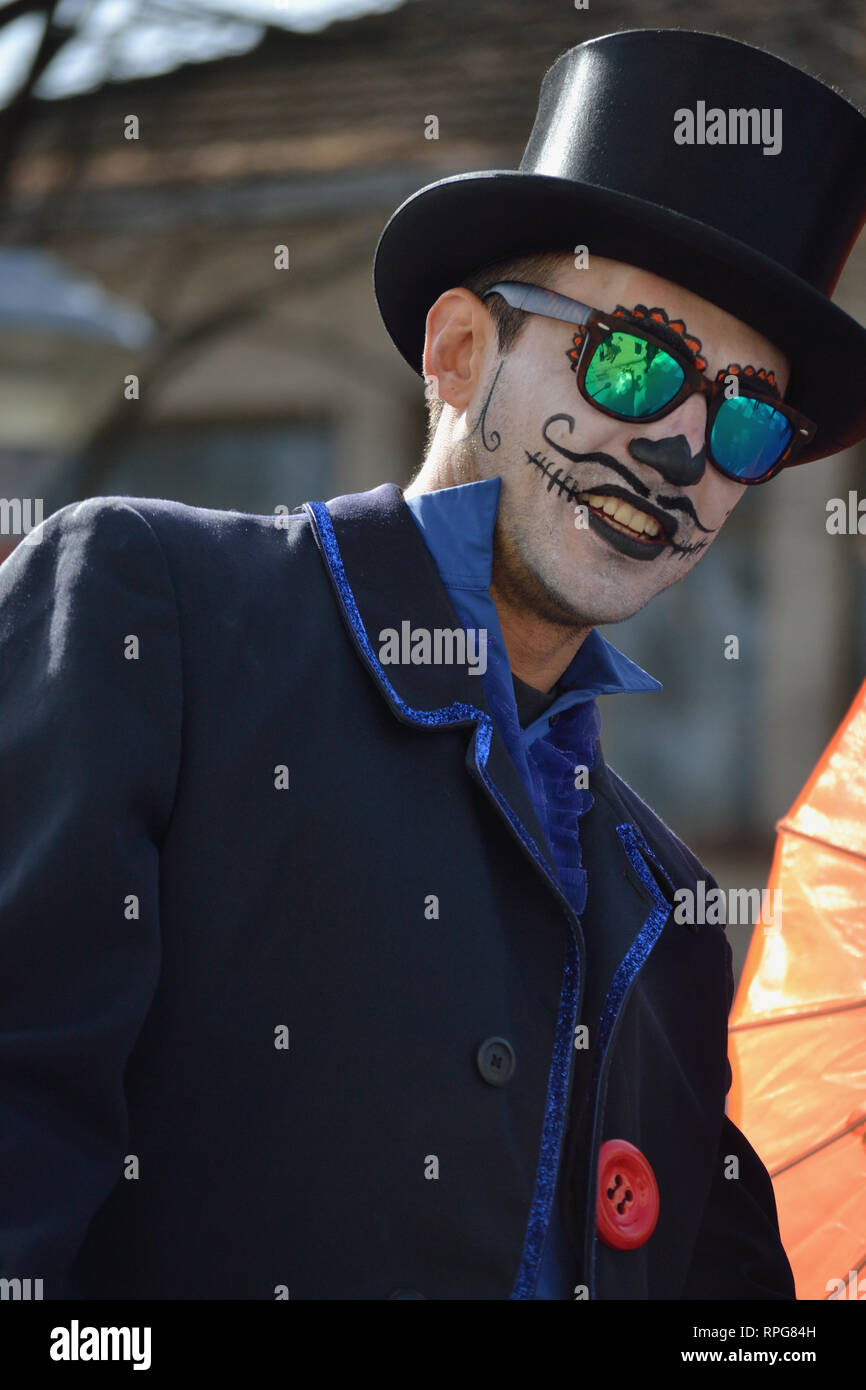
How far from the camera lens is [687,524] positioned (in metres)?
2.15

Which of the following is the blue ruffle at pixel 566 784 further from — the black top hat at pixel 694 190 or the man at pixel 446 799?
the black top hat at pixel 694 190

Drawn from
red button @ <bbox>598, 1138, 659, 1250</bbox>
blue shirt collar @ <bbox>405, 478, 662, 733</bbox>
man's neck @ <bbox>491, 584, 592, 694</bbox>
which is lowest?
red button @ <bbox>598, 1138, 659, 1250</bbox>

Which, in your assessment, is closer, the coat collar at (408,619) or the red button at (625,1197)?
the coat collar at (408,619)

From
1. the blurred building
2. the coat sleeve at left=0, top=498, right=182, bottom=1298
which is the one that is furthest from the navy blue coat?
the blurred building

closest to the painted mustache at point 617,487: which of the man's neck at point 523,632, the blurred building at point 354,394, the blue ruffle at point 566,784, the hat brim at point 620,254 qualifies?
the man's neck at point 523,632

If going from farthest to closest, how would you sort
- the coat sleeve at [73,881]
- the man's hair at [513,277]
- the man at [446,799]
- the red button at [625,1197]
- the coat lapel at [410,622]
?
the man's hair at [513,277] < the red button at [625,1197] < the coat lapel at [410,622] < the man at [446,799] < the coat sleeve at [73,881]

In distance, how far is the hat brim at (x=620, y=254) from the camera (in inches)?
81.1

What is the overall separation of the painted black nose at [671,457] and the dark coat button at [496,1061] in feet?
2.45

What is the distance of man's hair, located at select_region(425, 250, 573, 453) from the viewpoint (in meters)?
2.15

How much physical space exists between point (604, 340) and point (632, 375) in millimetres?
57

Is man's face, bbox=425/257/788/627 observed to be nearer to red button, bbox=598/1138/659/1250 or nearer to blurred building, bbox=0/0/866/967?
red button, bbox=598/1138/659/1250

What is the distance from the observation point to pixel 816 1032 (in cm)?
236

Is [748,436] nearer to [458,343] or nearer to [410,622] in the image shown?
[458,343]

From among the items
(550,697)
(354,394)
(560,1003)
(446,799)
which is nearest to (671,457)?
(550,697)
